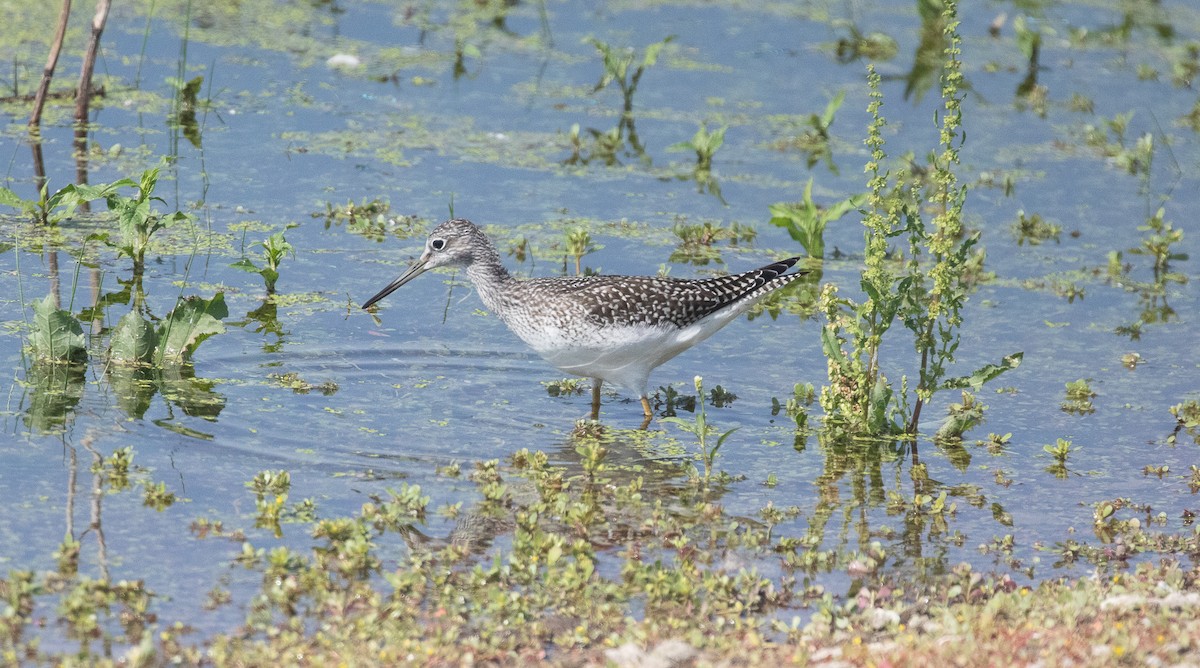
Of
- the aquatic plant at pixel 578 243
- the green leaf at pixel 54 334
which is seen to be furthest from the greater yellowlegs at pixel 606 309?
the green leaf at pixel 54 334

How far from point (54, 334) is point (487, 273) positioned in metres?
2.72

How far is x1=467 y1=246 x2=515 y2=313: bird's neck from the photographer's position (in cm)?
1009

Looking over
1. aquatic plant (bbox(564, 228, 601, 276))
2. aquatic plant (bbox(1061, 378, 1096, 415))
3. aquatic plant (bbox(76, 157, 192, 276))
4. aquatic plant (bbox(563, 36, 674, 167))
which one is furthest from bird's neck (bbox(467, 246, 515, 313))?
aquatic plant (bbox(563, 36, 674, 167))

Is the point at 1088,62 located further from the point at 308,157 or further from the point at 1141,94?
the point at 308,157

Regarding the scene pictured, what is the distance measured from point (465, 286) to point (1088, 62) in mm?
10317

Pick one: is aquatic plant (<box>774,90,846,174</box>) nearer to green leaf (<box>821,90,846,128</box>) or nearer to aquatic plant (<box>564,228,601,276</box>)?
green leaf (<box>821,90,846,128</box>)

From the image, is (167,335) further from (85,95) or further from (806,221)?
(806,221)

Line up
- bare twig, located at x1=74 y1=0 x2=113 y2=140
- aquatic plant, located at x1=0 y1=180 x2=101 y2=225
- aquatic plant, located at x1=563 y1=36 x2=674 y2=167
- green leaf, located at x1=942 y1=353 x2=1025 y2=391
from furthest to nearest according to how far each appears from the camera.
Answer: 1. aquatic plant, located at x1=563 y1=36 x2=674 y2=167
2. bare twig, located at x1=74 y1=0 x2=113 y2=140
3. aquatic plant, located at x1=0 y1=180 x2=101 y2=225
4. green leaf, located at x1=942 y1=353 x2=1025 y2=391

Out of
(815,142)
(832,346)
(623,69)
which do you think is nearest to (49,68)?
(623,69)

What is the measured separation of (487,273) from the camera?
10.1m

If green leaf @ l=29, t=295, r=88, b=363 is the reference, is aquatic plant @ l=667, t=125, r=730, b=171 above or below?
above

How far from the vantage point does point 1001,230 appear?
13.8 metres

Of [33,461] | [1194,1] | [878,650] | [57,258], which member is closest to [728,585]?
[878,650]

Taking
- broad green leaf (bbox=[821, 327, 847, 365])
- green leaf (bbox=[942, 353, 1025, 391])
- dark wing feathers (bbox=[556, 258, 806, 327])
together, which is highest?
dark wing feathers (bbox=[556, 258, 806, 327])
